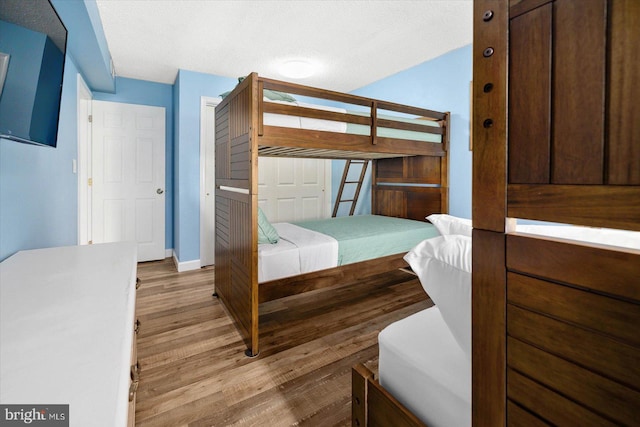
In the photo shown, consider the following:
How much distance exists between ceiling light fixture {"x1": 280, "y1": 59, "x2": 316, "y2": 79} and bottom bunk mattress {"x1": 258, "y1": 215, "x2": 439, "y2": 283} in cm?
164

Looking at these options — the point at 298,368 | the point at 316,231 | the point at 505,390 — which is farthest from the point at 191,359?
the point at 505,390

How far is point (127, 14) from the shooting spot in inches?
92.6

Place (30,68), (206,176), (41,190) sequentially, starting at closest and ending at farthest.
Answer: (30,68), (41,190), (206,176)

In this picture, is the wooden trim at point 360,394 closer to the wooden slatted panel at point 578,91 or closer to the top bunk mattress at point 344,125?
the wooden slatted panel at point 578,91

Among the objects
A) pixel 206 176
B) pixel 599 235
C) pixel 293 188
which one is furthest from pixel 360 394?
pixel 293 188

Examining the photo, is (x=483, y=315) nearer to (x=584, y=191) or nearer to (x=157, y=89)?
(x=584, y=191)

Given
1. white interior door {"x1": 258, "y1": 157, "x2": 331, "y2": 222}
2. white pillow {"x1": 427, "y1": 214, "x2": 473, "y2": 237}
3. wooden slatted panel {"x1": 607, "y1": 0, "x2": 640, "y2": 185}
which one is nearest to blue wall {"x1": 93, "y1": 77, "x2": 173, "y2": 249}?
white interior door {"x1": 258, "y1": 157, "x2": 331, "y2": 222}

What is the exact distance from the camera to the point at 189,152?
3621 mm

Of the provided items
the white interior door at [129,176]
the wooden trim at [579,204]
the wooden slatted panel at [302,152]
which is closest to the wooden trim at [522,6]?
the wooden trim at [579,204]

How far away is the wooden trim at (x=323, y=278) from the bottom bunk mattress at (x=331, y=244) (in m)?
0.04

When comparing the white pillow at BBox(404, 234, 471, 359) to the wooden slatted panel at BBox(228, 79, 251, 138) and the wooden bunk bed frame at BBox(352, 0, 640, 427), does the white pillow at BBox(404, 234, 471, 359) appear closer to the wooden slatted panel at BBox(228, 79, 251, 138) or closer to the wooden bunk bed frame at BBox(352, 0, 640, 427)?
the wooden bunk bed frame at BBox(352, 0, 640, 427)

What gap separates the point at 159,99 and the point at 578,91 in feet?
14.7

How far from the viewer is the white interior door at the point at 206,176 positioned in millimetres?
3662

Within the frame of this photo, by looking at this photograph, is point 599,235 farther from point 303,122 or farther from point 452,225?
point 303,122
